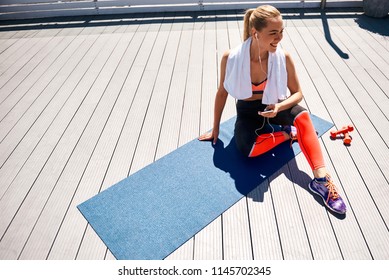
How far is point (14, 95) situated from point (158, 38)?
2335 millimetres

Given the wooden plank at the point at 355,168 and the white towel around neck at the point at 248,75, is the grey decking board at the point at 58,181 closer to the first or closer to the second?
the white towel around neck at the point at 248,75

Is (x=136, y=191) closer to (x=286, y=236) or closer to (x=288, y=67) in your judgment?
(x=286, y=236)

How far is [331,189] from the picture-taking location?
2.18 metres

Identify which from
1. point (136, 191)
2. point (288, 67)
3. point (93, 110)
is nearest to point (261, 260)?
point (136, 191)

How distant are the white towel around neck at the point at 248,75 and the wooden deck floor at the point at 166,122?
→ 66 centimetres

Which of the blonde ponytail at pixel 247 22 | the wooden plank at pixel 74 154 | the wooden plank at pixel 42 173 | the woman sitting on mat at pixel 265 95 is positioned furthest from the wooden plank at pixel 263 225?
the wooden plank at pixel 42 173

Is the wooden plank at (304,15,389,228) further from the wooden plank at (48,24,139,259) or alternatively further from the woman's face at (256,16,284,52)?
the wooden plank at (48,24,139,259)

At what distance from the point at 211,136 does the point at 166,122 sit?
0.58 metres

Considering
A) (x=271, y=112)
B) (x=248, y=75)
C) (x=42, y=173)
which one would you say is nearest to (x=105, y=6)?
(x=42, y=173)

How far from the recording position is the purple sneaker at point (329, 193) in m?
2.13

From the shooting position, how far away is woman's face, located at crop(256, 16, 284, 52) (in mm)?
1991

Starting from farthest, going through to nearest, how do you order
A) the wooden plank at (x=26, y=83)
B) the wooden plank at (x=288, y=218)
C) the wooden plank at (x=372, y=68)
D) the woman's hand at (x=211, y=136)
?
the wooden plank at (x=26, y=83)
the wooden plank at (x=372, y=68)
the woman's hand at (x=211, y=136)
the wooden plank at (x=288, y=218)

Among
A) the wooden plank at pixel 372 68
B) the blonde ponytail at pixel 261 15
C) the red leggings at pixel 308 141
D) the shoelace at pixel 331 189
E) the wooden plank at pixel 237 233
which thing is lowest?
the wooden plank at pixel 237 233

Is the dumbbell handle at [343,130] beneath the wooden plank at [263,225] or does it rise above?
above
